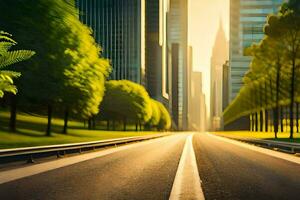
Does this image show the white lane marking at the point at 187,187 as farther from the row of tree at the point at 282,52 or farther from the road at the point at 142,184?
the row of tree at the point at 282,52

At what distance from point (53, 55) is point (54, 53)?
6.0 inches

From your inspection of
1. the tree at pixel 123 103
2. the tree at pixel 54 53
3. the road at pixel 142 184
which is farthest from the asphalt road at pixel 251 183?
the tree at pixel 123 103

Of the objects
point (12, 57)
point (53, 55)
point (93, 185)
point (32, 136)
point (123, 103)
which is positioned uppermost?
point (53, 55)

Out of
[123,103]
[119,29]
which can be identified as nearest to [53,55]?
[123,103]

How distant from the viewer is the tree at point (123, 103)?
85.4 m

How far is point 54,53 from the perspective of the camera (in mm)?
32469

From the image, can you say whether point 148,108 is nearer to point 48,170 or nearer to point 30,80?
point 30,80

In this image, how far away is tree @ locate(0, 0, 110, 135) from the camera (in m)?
30.6

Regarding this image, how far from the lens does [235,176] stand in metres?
12.8

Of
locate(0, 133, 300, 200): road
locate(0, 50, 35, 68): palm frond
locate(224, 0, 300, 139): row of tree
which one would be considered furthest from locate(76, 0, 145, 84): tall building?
locate(0, 50, 35, 68): palm frond

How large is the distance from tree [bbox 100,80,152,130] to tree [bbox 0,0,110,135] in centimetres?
4556

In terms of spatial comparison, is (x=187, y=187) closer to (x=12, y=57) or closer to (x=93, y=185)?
(x=93, y=185)

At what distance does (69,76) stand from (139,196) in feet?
88.1

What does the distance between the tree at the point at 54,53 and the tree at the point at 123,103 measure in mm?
45564
